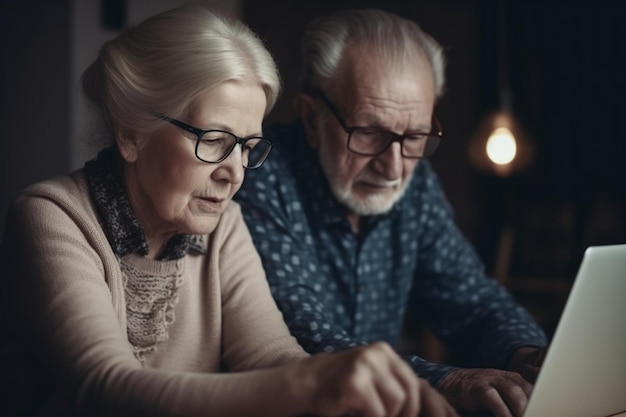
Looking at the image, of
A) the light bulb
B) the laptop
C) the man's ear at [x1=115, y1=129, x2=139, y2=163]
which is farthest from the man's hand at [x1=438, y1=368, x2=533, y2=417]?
the light bulb

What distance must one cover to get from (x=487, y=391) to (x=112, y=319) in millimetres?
625

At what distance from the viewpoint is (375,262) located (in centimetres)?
202

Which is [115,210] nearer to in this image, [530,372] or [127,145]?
[127,145]

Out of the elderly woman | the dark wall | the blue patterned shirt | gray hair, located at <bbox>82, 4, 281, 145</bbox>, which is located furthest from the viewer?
the dark wall

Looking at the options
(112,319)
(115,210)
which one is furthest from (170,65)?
(112,319)

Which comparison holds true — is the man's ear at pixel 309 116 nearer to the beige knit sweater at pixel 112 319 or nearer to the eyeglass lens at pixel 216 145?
the beige knit sweater at pixel 112 319

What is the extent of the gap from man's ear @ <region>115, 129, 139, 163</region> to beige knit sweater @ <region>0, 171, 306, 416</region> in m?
0.10

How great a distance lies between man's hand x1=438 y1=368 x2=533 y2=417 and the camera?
122cm

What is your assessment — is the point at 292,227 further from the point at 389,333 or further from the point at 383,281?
the point at 389,333

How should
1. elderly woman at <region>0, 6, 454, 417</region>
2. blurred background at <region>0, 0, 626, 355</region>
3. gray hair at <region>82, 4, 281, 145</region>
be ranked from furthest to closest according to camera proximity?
blurred background at <region>0, 0, 626, 355</region> → gray hair at <region>82, 4, 281, 145</region> → elderly woman at <region>0, 6, 454, 417</region>

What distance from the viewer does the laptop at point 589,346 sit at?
98 cm

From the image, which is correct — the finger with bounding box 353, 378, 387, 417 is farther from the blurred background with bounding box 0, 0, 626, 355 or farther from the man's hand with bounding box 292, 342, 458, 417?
the blurred background with bounding box 0, 0, 626, 355

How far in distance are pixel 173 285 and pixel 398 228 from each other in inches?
31.6

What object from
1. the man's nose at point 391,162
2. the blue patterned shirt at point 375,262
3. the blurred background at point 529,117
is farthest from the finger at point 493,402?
the blurred background at point 529,117
